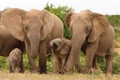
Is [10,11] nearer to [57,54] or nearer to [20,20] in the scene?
[20,20]

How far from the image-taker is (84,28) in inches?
550

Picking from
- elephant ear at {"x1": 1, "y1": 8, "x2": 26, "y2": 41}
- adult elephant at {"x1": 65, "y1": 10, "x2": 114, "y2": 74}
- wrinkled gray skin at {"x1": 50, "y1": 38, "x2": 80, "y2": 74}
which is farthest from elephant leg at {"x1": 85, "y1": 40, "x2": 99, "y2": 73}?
elephant ear at {"x1": 1, "y1": 8, "x2": 26, "y2": 41}

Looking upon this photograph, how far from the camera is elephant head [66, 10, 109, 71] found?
44.8 feet

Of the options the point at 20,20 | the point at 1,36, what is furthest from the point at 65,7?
the point at 20,20

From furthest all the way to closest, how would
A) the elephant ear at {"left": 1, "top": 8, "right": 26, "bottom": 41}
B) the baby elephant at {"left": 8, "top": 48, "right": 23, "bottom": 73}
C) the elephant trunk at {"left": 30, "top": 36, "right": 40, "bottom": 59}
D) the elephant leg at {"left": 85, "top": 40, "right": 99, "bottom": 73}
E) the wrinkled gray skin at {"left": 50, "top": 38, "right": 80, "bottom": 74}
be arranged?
the elephant leg at {"left": 85, "top": 40, "right": 99, "bottom": 73}
the elephant ear at {"left": 1, "top": 8, "right": 26, "bottom": 41}
the wrinkled gray skin at {"left": 50, "top": 38, "right": 80, "bottom": 74}
the baby elephant at {"left": 8, "top": 48, "right": 23, "bottom": 73}
the elephant trunk at {"left": 30, "top": 36, "right": 40, "bottom": 59}

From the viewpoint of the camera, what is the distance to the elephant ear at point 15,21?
564 inches

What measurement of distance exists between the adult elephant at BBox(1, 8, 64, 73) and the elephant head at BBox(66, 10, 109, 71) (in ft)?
2.69

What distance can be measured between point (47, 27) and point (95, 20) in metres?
1.76

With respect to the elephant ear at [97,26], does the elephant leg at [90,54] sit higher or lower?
lower

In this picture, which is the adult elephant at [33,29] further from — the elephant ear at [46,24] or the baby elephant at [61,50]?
the baby elephant at [61,50]

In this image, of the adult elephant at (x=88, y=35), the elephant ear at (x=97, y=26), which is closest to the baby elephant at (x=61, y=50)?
the adult elephant at (x=88, y=35)

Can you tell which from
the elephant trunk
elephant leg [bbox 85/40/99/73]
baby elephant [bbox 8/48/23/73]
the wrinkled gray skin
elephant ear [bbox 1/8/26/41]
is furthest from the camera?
elephant leg [bbox 85/40/99/73]

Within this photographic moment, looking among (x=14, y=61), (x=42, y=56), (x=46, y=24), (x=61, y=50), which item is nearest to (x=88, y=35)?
(x=61, y=50)

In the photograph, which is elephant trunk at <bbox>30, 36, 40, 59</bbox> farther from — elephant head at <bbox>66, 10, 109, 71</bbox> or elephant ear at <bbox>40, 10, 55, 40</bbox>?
elephant head at <bbox>66, 10, 109, 71</bbox>
